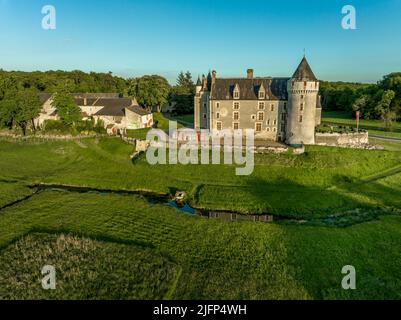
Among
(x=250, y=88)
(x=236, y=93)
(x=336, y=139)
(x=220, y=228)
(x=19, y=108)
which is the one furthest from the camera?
(x=19, y=108)

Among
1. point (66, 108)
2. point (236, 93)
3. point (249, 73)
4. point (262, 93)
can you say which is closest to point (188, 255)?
point (236, 93)

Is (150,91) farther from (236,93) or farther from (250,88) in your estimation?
(250,88)

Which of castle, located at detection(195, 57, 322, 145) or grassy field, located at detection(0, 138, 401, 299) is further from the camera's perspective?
castle, located at detection(195, 57, 322, 145)

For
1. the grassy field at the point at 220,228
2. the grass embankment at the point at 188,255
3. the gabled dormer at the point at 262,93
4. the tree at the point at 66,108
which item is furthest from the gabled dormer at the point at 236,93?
the tree at the point at 66,108

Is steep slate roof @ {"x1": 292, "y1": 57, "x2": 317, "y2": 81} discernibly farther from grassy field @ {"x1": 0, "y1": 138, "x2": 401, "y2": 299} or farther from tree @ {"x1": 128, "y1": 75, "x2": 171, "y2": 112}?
tree @ {"x1": 128, "y1": 75, "x2": 171, "y2": 112}

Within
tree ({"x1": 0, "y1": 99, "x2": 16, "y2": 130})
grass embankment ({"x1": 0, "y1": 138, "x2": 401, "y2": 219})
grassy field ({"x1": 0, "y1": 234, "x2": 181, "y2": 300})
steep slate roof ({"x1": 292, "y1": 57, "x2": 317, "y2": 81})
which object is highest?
steep slate roof ({"x1": 292, "y1": 57, "x2": 317, "y2": 81})

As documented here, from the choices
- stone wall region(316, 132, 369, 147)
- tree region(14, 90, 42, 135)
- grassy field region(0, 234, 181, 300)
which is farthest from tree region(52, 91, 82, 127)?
stone wall region(316, 132, 369, 147)
